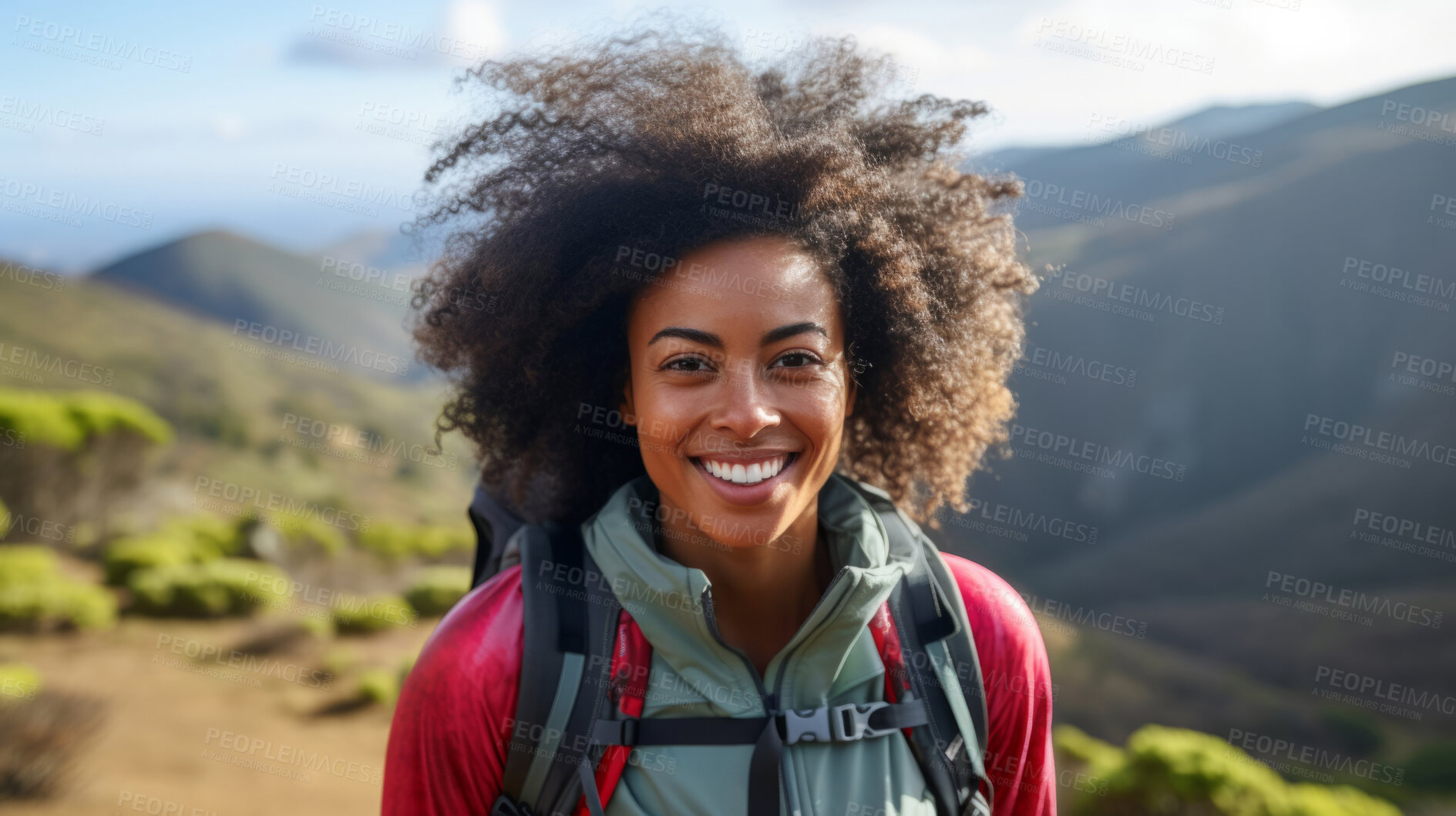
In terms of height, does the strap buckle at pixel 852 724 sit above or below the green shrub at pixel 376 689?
above

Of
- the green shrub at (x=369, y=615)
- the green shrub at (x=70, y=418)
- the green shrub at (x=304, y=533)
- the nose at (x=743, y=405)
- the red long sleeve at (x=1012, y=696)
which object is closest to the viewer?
the nose at (x=743, y=405)

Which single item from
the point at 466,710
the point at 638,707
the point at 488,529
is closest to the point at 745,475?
the point at 638,707

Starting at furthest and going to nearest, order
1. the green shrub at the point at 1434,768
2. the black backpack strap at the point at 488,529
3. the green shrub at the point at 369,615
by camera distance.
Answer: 1. the green shrub at the point at 369,615
2. the green shrub at the point at 1434,768
3. the black backpack strap at the point at 488,529

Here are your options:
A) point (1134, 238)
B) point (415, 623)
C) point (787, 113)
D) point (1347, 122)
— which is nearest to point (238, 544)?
point (415, 623)

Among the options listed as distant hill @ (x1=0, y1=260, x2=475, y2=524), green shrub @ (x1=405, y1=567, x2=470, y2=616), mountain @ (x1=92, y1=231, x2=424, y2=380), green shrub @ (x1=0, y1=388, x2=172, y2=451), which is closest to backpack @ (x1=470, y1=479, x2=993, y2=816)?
green shrub @ (x1=405, y1=567, x2=470, y2=616)

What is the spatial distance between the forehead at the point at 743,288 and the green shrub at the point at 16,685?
6395 mm

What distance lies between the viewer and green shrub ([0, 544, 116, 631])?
25.8 ft

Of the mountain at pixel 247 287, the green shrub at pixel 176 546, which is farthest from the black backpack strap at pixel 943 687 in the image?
the mountain at pixel 247 287

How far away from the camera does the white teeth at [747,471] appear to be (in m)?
2.12

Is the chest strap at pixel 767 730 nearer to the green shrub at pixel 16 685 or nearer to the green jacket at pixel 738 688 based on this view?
the green jacket at pixel 738 688

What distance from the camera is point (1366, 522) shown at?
39.2 feet

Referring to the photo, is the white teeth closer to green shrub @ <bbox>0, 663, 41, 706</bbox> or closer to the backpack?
the backpack

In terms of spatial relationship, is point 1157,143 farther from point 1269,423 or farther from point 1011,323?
point 1011,323

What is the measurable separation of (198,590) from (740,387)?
836 centimetres
